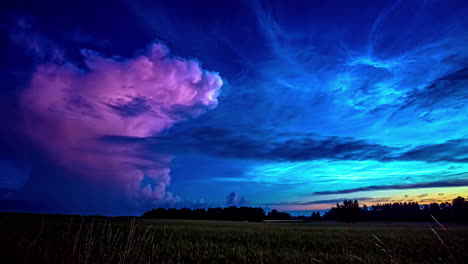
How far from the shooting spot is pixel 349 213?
→ 8456 centimetres

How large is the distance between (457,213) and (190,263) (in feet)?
374

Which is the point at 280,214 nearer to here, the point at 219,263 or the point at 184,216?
the point at 184,216

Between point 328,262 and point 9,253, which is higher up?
point 9,253

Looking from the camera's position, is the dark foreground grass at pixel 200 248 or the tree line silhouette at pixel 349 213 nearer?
the dark foreground grass at pixel 200 248

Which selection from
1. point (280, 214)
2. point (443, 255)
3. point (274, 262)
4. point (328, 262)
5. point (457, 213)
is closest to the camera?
point (274, 262)

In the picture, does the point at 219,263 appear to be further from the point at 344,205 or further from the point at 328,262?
the point at 344,205

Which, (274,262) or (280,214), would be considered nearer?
(274,262)

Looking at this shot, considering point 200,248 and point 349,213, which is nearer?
point 200,248

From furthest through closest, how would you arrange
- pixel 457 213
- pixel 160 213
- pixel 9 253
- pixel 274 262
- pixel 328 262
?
pixel 160 213 → pixel 457 213 → pixel 328 262 → pixel 274 262 → pixel 9 253

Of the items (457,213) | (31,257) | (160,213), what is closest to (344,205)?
(457,213)

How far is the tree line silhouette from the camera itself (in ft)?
280

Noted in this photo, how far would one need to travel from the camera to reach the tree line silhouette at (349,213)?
8524 cm

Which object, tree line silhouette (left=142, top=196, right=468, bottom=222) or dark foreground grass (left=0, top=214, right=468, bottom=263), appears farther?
tree line silhouette (left=142, top=196, right=468, bottom=222)

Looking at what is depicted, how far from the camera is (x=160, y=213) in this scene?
11662 cm
